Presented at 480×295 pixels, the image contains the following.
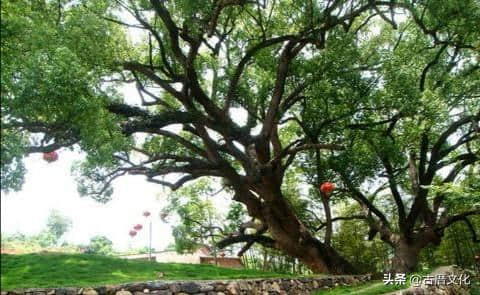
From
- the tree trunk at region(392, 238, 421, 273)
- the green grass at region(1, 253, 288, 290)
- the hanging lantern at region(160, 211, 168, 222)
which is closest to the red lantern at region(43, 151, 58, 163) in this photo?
the green grass at region(1, 253, 288, 290)

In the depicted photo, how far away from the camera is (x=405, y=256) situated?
1144 cm

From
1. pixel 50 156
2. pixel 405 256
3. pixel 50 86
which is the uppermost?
pixel 50 86

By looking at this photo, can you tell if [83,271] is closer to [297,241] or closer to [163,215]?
[297,241]

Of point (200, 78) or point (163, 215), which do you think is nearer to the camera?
point (200, 78)

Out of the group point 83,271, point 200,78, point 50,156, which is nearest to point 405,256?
point 200,78

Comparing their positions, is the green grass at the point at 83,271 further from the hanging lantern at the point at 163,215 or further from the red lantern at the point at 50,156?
the hanging lantern at the point at 163,215

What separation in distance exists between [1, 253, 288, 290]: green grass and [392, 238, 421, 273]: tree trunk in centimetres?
525

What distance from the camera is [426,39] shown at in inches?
424

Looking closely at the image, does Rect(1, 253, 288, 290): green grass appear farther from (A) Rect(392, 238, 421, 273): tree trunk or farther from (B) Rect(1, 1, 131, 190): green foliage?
(A) Rect(392, 238, 421, 273): tree trunk

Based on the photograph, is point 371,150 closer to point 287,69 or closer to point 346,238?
point 287,69

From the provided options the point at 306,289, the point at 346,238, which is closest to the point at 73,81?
the point at 306,289

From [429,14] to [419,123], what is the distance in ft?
7.71

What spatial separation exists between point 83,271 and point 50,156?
5.71 feet

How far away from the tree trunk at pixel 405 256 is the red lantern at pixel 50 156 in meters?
8.83
